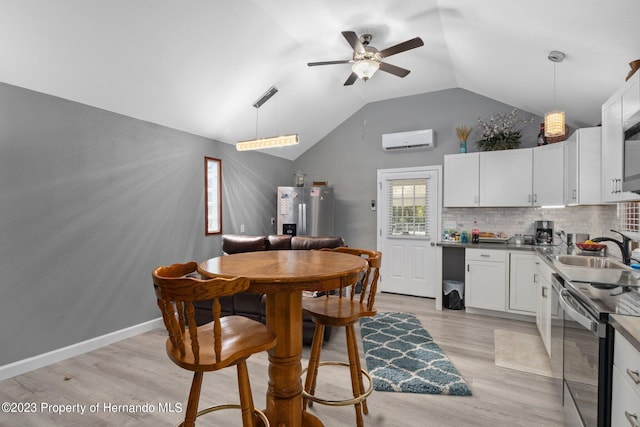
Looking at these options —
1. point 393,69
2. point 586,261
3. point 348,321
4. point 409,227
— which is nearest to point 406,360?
point 348,321

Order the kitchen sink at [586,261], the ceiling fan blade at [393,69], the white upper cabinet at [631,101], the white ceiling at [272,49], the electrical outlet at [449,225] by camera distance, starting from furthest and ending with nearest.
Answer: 1. the electrical outlet at [449,225]
2. the ceiling fan blade at [393,69]
3. the kitchen sink at [586,261]
4. the white ceiling at [272,49]
5. the white upper cabinet at [631,101]

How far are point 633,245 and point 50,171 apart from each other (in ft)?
16.5

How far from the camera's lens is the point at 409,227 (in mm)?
5098

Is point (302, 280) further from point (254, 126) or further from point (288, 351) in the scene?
point (254, 126)

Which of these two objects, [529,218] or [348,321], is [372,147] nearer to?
[529,218]

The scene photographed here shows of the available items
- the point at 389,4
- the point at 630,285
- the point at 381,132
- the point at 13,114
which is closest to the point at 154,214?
the point at 13,114

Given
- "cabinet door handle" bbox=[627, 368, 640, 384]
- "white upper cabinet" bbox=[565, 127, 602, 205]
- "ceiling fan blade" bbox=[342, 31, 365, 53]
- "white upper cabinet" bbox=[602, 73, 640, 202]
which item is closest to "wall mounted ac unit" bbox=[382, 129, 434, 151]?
"white upper cabinet" bbox=[565, 127, 602, 205]

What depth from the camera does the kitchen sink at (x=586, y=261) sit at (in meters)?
2.43

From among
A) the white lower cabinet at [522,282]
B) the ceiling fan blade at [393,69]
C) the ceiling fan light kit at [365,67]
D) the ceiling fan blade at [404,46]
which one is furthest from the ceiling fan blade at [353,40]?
the white lower cabinet at [522,282]

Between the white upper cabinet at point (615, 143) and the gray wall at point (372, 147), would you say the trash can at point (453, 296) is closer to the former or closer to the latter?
the gray wall at point (372, 147)

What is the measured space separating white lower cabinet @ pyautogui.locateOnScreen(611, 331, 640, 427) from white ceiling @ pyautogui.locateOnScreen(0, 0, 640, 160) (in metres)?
2.01

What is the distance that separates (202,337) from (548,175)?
4.23 meters

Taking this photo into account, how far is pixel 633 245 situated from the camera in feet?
8.45

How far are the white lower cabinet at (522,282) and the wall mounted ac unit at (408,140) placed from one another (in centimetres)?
208
